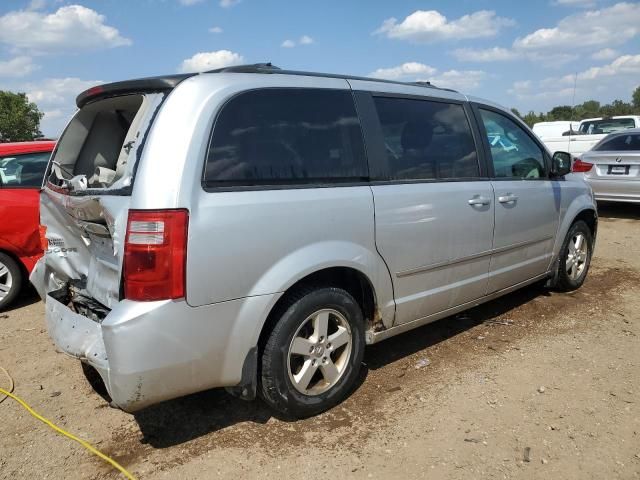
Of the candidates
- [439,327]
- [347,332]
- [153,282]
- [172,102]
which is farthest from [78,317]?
[439,327]

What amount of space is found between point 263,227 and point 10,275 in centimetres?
384

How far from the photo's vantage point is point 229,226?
2521 millimetres

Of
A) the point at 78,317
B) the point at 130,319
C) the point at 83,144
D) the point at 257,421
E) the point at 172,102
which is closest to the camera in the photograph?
the point at 130,319

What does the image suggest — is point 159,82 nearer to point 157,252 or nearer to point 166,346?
point 157,252

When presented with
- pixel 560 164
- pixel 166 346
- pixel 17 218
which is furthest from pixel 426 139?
pixel 17 218

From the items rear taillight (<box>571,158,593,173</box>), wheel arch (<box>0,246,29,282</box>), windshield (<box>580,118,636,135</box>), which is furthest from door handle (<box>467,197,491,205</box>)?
windshield (<box>580,118,636,135</box>)

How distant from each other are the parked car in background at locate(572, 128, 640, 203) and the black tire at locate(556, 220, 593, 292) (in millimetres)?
4068

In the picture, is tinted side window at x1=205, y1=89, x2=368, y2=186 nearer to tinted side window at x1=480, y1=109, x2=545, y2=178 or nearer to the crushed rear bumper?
the crushed rear bumper

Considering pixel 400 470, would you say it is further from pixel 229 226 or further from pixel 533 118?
pixel 533 118

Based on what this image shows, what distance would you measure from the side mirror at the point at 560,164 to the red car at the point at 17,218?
4.93 metres

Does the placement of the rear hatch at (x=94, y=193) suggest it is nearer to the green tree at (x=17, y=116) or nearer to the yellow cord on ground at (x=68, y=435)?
the yellow cord on ground at (x=68, y=435)

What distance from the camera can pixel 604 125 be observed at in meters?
14.3

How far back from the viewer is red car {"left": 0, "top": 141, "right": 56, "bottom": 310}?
16.9 feet

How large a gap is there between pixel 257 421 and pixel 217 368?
0.62 metres
